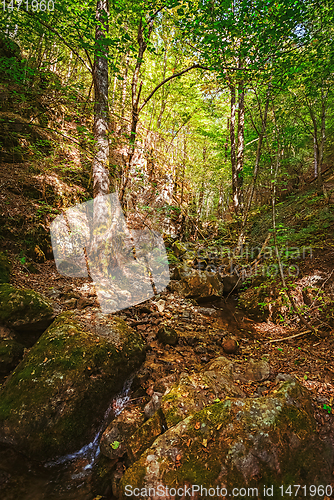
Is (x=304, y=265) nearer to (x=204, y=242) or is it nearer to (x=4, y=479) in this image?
(x=204, y=242)

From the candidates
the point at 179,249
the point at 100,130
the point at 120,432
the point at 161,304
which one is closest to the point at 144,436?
the point at 120,432

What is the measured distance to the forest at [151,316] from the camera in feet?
7.79

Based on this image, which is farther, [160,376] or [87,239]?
[87,239]

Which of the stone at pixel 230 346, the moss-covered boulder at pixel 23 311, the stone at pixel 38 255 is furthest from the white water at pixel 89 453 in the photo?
the stone at pixel 38 255

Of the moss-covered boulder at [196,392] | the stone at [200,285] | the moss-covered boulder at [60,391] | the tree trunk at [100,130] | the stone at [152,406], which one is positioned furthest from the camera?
the stone at [200,285]

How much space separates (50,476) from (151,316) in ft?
12.4

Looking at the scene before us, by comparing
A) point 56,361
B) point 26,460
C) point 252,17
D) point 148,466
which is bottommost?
point 26,460

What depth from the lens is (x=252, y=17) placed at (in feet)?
17.3

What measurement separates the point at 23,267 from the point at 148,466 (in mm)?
5809

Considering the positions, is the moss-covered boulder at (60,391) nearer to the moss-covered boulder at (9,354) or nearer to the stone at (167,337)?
the moss-covered boulder at (9,354)

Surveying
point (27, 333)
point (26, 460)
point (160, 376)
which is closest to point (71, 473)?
point (26, 460)

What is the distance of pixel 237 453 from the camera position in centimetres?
222

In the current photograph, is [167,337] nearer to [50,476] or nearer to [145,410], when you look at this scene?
[145,410]

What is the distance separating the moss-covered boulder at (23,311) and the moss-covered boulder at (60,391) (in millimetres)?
571
